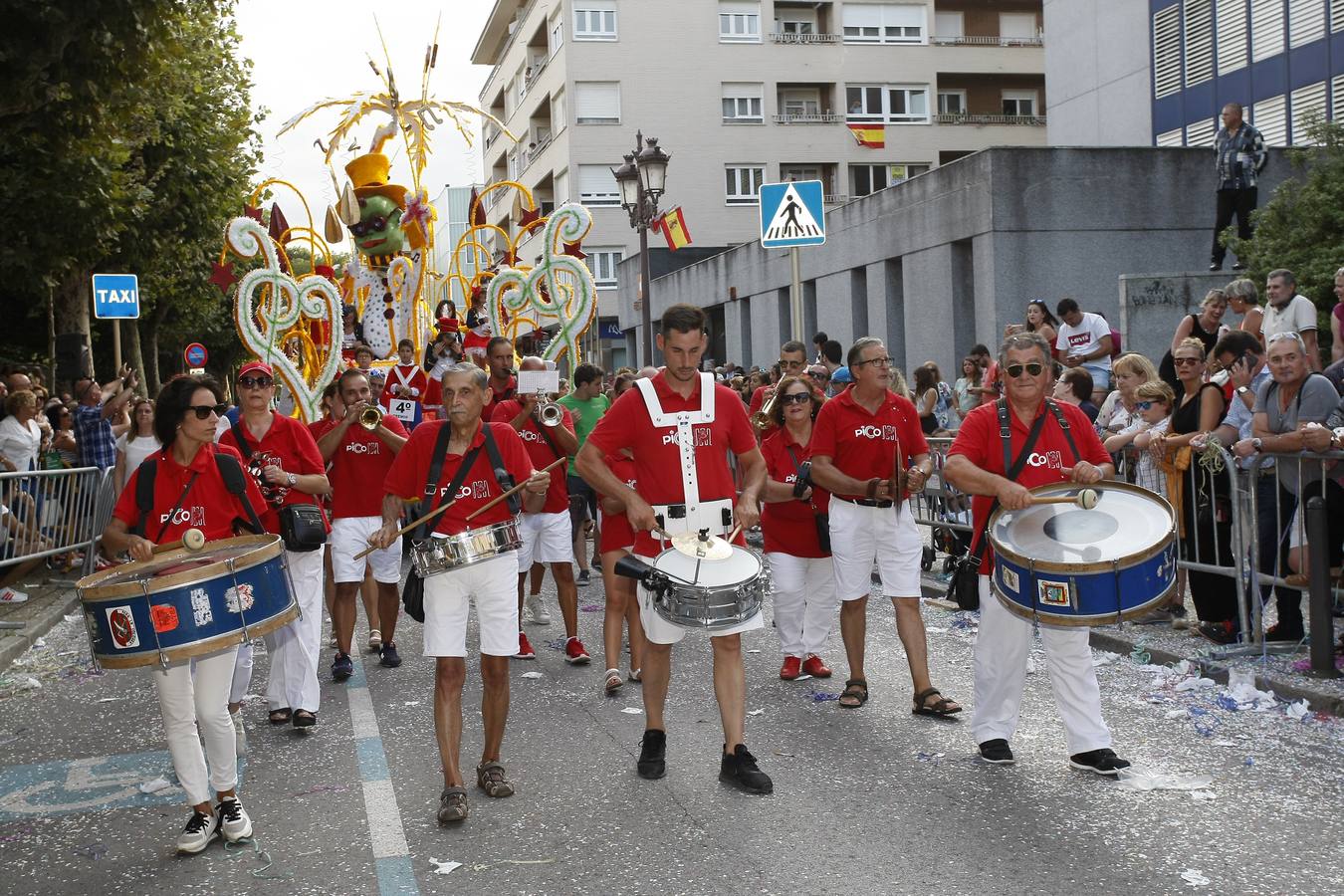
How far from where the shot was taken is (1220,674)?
807cm

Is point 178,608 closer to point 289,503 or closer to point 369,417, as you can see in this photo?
point 289,503

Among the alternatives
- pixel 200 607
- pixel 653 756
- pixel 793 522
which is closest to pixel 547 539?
pixel 793 522

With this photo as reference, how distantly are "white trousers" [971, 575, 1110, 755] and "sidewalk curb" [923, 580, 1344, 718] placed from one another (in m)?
1.48

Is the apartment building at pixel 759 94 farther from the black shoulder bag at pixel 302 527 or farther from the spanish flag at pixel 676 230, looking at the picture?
the black shoulder bag at pixel 302 527

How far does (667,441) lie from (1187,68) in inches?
978

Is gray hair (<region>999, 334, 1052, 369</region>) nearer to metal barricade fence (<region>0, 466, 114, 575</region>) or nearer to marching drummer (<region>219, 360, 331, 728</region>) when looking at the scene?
marching drummer (<region>219, 360, 331, 728</region>)

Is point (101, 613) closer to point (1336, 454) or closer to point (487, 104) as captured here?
point (1336, 454)

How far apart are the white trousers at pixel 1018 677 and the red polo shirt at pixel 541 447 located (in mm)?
→ 3820

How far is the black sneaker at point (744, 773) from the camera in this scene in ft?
20.1

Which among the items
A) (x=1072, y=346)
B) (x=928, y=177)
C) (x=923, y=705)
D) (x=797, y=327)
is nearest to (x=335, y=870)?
(x=923, y=705)

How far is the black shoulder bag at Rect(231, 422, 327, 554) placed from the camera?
729 cm

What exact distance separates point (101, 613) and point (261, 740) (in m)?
2.37

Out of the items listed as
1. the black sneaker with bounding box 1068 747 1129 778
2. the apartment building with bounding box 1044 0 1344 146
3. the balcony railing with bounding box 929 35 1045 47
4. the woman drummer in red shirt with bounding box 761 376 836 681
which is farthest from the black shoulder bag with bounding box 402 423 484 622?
the balcony railing with bounding box 929 35 1045 47

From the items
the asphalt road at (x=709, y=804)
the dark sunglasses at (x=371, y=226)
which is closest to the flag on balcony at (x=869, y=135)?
the dark sunglasses at (x=371, y=226)
